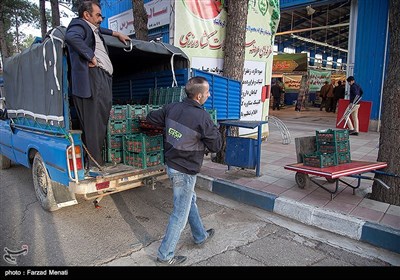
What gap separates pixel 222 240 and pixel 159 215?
1079mm

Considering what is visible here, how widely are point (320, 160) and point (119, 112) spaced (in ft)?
9.60

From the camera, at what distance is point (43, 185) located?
420cm

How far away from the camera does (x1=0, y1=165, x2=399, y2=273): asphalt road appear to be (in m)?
3.01

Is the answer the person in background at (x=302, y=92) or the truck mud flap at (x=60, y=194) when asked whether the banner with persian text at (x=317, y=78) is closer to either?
the person in background at (x=302, y=92)

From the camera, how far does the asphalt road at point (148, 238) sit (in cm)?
301

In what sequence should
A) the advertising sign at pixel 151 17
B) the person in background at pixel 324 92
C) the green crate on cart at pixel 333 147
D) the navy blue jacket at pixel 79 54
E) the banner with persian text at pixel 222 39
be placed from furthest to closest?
the person in background at pixel 324 92 → the advertising sign at pixel 151 17 → the banner with persian text at pixel 222 39 → the green crate on cart at pixel 333 147 → the navy blue jacket at pixel 79 54

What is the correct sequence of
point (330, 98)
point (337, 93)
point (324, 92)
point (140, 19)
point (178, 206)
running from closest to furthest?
point (178, 206) → point (140, 19) → point (337, 93) → point (330, 98) → point (324, 92)

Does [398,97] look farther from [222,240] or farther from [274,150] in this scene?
[274,150]

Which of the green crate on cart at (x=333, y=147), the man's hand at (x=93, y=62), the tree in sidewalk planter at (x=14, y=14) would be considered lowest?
the green crate on cart at (x=333, y=147)

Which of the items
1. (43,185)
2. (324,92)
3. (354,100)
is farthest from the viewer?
(324,92)

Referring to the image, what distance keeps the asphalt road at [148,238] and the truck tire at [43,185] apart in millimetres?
139

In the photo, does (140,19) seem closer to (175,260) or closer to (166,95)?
(166,95)

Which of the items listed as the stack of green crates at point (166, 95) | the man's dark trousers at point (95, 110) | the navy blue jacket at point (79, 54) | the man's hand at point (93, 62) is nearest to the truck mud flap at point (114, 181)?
the man's dark trousers at point (95, 110)

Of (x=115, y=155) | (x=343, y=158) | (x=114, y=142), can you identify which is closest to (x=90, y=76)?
(x=114, y=142)
